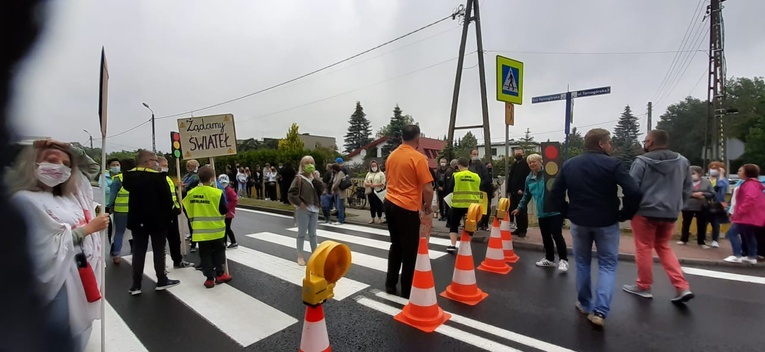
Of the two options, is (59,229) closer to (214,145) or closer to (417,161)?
(417,161)

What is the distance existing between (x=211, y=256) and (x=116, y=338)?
61.8 inches

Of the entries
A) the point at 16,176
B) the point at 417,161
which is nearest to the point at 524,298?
the point at 417,161

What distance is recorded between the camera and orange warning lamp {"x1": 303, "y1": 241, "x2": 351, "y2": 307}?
87.9 inches

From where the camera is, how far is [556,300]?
4.27 m

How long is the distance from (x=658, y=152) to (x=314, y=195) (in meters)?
4.70

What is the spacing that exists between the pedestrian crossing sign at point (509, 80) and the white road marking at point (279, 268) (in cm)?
444

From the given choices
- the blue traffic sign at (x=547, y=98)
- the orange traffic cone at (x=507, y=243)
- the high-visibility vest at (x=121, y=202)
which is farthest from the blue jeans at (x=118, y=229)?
the blue traffic sign at (x=547, y=98)

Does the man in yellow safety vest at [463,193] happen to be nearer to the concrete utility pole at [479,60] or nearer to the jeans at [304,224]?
the jeans at [304,224]

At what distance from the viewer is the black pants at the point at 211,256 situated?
489 cm

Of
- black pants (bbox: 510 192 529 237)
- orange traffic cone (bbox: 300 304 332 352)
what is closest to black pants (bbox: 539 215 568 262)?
black pants (bbox: 510 192 529 237)

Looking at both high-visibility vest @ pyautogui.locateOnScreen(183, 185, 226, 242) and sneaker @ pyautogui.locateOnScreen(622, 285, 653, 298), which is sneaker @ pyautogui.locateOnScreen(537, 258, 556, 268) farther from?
high-visibility vest @ pyautogui.locateOnScreen(183, 185, 226, 242)

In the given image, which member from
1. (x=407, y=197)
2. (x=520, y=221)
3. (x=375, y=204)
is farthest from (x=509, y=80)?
(x=375, y=204)

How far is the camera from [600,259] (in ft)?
12.1

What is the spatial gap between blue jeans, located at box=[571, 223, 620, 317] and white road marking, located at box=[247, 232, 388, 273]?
2.79 metres
